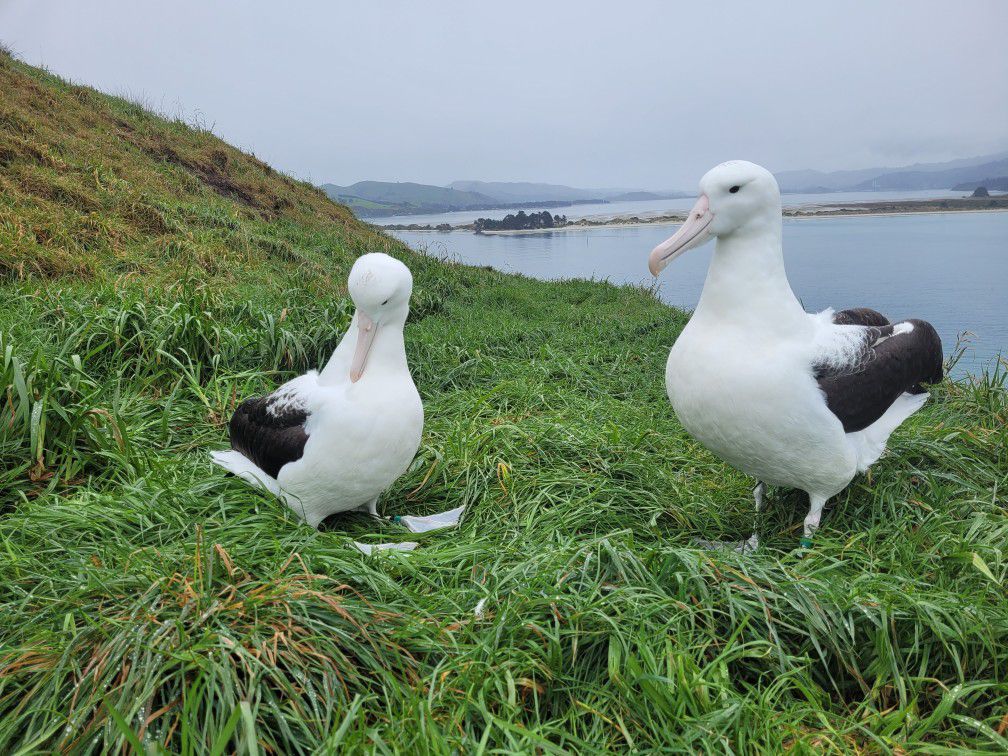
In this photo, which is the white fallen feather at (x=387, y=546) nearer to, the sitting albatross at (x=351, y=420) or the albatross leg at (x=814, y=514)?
the sitting albatross at (x=351, y=420)

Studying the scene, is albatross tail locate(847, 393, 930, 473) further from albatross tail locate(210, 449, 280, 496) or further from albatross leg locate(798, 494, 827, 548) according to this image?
albatross tail locate(210, 449, 280, 496)

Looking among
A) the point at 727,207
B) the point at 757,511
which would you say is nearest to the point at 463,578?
the point at 757,511

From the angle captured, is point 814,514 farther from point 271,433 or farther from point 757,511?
point 271,433

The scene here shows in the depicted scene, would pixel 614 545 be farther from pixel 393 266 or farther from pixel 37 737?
pixel 37 737

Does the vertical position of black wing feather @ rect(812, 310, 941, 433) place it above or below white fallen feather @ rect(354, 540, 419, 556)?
above

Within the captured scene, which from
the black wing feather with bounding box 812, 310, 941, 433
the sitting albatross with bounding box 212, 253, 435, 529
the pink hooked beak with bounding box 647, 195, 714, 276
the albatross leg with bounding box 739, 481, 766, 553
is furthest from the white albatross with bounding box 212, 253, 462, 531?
the black wing feather with bounding box 812, 310, 941, 433

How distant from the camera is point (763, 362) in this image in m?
3.13

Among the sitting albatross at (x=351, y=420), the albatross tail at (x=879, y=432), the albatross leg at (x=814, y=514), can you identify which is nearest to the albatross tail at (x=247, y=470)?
the sitting albatross at (x=351, y=420)

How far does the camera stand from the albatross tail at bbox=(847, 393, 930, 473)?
3.52 metres

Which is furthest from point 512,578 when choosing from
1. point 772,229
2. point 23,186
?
point 23,186

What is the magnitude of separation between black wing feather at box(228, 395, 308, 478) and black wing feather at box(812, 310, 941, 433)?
250 centimetres

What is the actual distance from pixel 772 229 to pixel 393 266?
1.84 metres

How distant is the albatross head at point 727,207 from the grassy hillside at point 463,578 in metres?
1.34

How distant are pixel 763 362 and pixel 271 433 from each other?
2.41 m
